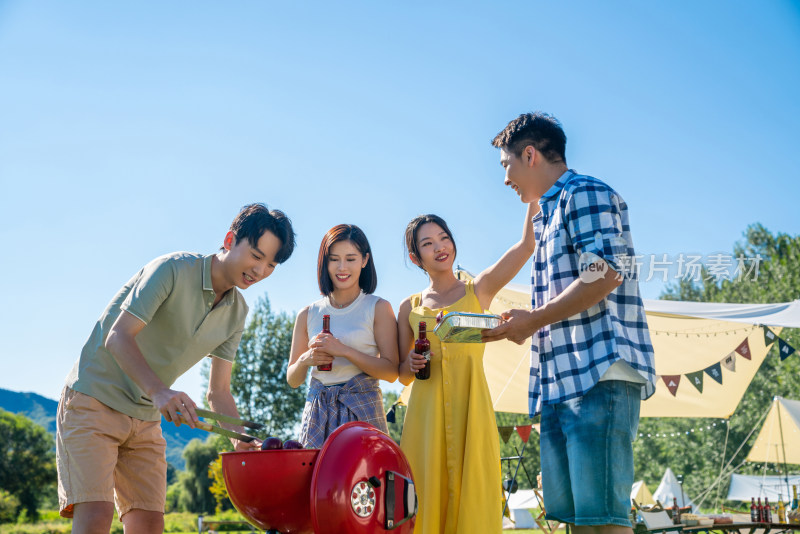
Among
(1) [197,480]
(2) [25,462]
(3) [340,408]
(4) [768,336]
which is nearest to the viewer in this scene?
(3) [340,408]

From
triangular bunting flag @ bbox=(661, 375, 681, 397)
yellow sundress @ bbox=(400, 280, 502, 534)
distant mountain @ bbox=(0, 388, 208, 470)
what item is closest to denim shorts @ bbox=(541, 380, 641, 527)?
yellow sundress @ bbox=(400, 280, 502, 534)

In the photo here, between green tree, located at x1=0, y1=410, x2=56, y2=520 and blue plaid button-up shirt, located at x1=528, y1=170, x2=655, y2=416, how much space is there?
3759 cm

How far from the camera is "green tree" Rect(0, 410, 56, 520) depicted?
3350 cm

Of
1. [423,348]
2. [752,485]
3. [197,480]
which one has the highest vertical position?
[423,348]

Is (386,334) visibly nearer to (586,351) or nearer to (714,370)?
(586,351)

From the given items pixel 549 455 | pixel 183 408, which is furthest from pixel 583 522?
pixel 183 408

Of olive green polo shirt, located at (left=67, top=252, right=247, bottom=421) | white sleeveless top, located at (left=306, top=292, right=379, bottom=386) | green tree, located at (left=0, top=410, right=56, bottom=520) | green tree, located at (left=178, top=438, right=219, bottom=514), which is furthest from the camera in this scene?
green tree, located at (left=0, top=410, right=56, bottom=520)

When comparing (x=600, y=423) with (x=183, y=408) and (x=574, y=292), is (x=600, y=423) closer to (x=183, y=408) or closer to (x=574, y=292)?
(x=574, y=292)


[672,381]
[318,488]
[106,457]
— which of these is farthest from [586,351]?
[672,381]

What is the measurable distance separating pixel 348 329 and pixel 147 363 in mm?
1027

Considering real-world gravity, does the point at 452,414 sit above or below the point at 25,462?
above

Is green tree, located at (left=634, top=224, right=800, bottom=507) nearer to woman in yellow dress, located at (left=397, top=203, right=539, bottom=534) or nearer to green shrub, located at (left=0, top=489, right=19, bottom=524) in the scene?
woman in yellow dress, located at (left=397, top=203, right=539, bottom=534)

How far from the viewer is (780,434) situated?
11.7m

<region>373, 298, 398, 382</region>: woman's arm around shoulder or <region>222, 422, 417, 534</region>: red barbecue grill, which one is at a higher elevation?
<region>373, 298, 398, 382</region>: woman's arm around shoulder
